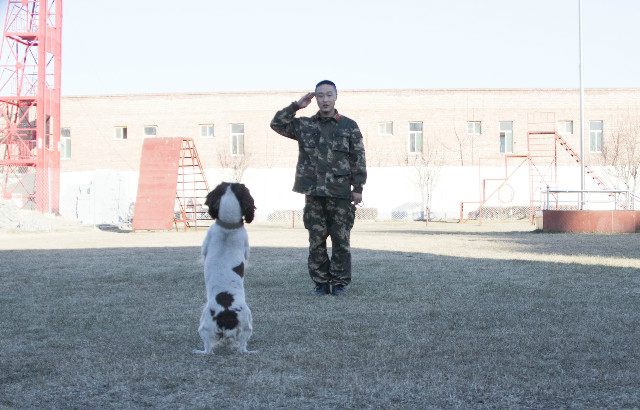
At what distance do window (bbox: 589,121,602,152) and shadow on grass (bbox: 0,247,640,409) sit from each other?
103 ft

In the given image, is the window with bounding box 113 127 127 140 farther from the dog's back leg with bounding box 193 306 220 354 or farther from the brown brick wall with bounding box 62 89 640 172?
the dog's back leg with bounding box 193 306 220 354

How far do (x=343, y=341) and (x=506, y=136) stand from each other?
35.4 metres

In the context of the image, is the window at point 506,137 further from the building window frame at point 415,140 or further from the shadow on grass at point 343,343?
the shadow on grass at point 343,343

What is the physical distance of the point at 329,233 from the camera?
7230 mm

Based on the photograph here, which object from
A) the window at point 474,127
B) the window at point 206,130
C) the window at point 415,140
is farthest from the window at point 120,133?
the window at point 474,127

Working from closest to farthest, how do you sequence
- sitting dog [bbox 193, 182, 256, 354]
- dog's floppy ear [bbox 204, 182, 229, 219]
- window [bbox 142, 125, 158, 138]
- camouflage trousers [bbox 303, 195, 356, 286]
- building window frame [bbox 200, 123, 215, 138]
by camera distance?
sitting dog [bbox 193, 182, 256, 354], dog's floppy ear [bbox 204, 182, 229, 219], camouflage trousers [bbox 303, 195, 356, 286], building window frame [bbox 200, 123, 215, 138], window [bbox 142, 125, 158, 138]

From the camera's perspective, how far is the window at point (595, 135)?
1494 inches

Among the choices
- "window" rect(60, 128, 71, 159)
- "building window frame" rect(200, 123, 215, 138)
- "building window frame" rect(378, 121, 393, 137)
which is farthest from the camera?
"window" rect(60, 128, 71, 159)

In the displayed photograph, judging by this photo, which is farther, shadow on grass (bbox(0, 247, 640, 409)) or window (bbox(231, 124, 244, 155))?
window (bbox(231, 124, 244, 155))

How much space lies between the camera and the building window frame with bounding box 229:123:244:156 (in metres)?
39.4

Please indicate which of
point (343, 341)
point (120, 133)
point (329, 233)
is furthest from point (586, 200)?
point (120, 133)

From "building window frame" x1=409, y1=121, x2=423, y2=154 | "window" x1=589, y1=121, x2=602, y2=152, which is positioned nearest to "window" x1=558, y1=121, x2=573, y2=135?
"window" x1=589, y1=121, x2=602, y2=152

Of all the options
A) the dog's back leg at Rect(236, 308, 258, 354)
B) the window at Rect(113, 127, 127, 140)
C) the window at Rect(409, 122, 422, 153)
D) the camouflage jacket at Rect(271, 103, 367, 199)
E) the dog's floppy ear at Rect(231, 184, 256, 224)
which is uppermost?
the window at Rect(113, 127, 127, 140)

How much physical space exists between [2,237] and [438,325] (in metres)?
18.3
